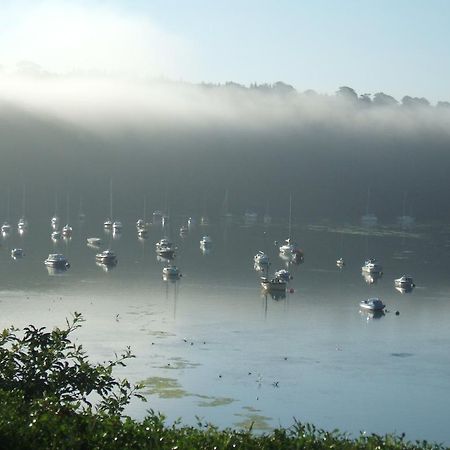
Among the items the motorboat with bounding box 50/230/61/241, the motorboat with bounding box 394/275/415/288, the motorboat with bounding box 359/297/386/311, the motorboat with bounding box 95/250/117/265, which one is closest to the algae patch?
the motorboat with bounding box 359/297/386/311

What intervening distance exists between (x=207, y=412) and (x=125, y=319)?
3760cm

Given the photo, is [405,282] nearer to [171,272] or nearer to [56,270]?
[171,272]

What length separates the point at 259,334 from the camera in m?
90.1

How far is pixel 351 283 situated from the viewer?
132m

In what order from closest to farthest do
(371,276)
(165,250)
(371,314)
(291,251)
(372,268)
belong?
(371,314) → (371,276) → (372,268) → (165,250) → (291,251)

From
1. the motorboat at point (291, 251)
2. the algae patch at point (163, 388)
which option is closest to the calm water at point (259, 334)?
the algae patch at point (163, 388)

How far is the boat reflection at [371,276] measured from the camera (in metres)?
137

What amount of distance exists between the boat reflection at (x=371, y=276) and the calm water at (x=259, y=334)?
1.08 metres

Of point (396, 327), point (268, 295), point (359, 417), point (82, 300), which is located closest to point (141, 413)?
Answer: point (359, 417)

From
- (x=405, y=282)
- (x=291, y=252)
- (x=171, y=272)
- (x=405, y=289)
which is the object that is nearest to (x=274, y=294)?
(x=405, y=289)

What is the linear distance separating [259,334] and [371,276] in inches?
2118

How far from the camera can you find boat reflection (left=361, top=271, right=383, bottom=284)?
137m

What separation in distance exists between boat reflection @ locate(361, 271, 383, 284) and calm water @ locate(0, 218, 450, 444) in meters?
1.08

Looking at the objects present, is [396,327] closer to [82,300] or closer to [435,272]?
[82,300]
